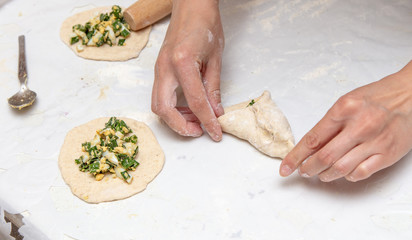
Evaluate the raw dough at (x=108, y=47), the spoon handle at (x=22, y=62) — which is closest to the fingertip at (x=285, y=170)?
the raw dough at (x=108, y=47)

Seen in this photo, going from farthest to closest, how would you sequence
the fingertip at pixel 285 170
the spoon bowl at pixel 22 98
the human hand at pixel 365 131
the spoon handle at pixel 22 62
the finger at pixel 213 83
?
the spoon handle at pixel 22 62, the spoon bowl at pixel 22 98, the finger at pixel 213 83, the fingertip at pixel 285 170, the human hand at pixel 365 131

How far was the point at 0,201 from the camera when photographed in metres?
1.71

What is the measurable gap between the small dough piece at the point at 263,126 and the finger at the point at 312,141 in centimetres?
14

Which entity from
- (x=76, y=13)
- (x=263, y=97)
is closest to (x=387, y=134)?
→ (x=263, y=97)

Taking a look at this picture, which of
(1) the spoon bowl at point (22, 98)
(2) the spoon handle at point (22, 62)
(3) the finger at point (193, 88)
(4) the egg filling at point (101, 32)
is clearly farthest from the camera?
(4) the egg filling at point (101, 32)

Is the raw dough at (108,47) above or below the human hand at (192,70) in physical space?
below

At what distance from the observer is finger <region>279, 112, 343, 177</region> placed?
146 centimetres

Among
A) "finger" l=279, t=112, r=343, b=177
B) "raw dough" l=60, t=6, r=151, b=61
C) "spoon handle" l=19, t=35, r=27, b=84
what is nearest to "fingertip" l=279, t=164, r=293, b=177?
"finger" l=279, t=112, r=343, b=177

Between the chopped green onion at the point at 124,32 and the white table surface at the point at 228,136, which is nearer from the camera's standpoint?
the white table surface at the point at 228,136

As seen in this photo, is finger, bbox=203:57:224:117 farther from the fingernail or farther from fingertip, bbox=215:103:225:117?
the fingernail

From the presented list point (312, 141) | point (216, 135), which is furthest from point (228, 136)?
point (312, 141)

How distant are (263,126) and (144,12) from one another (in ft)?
3.12

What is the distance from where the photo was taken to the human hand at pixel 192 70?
67.5 inches

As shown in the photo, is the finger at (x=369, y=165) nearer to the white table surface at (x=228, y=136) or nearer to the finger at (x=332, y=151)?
the finger at (x=332, y=151)
